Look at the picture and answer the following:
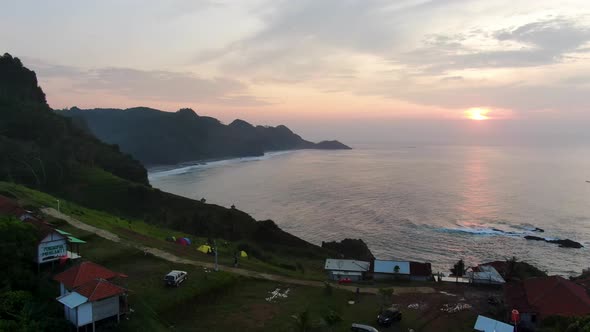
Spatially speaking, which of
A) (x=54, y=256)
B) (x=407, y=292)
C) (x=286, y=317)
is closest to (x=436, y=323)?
(x=407, y=292)

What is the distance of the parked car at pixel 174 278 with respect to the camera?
2725 centimetres

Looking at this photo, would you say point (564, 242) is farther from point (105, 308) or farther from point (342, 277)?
point (105, 308)

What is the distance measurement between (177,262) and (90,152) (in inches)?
2931

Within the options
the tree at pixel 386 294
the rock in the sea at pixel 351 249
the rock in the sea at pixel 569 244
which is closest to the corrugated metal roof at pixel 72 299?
the tree at pixel 386 294

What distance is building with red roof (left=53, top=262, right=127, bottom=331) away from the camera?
20734 millimetres

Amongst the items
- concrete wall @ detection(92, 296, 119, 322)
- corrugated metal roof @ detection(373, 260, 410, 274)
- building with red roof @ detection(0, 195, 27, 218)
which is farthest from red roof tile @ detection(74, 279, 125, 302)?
corrugated metal roof @ detection(373, 260, 410, 274)

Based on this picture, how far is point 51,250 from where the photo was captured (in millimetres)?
25938

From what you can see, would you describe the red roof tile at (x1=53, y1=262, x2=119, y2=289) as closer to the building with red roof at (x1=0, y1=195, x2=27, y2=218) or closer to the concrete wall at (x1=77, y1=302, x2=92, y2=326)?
the concrete wall at (x1=77, y1=302, x2=92, y2=326)

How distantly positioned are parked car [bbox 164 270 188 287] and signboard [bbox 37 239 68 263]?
21.5 ft

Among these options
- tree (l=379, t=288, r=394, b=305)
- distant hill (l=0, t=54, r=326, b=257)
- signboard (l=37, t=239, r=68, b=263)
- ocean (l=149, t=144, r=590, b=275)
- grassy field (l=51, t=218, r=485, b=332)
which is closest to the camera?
grassy field (l=51, t=218, r=485, b=332)

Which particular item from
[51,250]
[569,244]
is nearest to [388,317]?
[51,250]

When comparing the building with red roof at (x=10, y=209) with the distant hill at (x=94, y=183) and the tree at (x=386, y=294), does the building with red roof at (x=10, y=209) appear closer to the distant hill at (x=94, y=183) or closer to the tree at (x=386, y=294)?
the tree at (x=386, y=294)

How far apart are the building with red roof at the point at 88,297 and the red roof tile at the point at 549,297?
962 inches

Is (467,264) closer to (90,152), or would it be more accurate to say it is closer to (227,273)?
(227,273)
